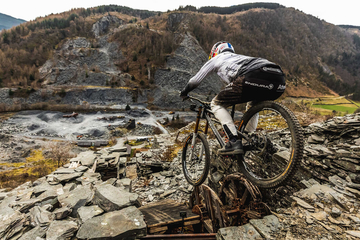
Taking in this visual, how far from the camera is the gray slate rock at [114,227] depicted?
9.86 feet

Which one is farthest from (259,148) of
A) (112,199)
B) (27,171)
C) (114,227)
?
(27,171)

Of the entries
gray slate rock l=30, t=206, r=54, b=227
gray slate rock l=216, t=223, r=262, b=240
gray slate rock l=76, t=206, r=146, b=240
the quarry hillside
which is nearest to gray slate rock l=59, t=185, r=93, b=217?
gray slate rock l=30, t=206, r=54, b=227

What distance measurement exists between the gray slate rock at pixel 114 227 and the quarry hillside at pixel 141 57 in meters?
52.9

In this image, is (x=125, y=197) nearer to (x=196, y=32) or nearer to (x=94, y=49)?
(x=94, y=49)

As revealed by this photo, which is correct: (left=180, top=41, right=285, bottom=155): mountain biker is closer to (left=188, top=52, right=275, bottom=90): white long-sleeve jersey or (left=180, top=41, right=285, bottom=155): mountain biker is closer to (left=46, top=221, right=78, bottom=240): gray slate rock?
(left=188, top=52, right=275, bottom=90): white long-sleeve jersey

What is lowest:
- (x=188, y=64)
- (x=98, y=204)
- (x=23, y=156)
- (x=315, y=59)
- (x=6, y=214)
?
(x=23, y=156)

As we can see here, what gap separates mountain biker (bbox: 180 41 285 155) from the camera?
2576 millimetres

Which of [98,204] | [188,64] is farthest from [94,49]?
[98,204]

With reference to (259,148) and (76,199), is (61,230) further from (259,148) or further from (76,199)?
(259,148)

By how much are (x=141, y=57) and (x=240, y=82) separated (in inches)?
3069

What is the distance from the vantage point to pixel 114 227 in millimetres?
3166

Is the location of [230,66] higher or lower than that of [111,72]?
lower

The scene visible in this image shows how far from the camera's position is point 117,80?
2430 inches

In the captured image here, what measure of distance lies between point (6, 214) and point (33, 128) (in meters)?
37.6
